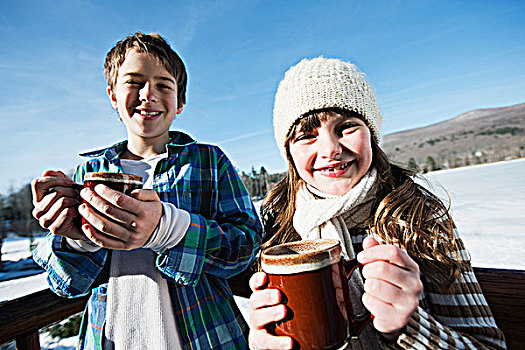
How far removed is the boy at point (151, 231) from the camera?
1115 millimetres

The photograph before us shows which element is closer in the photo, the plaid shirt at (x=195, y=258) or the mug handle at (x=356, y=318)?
the mug handle at (x=356, y=318)

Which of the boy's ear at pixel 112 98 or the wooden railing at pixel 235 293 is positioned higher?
the boy's ear at pixel 112 98

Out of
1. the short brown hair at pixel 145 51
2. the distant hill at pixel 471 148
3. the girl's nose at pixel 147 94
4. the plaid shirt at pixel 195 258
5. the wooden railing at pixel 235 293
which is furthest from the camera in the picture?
the distant hill at pixel 471 148

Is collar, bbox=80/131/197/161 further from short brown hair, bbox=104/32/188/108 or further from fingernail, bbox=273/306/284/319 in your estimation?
fingernail, bbox=273/306/284/319

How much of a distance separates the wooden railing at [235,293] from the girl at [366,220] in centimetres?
9

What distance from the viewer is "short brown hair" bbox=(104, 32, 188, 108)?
1656 mm

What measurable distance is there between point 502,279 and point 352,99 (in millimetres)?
960

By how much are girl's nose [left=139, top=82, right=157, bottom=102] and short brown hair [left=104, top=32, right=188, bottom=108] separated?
0.61ft

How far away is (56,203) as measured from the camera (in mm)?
1115

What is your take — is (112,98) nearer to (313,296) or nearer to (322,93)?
(322,93)

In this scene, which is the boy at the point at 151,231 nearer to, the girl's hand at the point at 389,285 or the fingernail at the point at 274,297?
the fingernail at the point at 274,297

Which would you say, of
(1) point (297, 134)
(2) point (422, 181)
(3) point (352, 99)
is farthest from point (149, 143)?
(2) point (422, 181)

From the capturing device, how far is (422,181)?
1517 millimetres

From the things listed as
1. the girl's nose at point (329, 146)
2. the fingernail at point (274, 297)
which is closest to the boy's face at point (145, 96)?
the girl's nose at point (329, 146)
